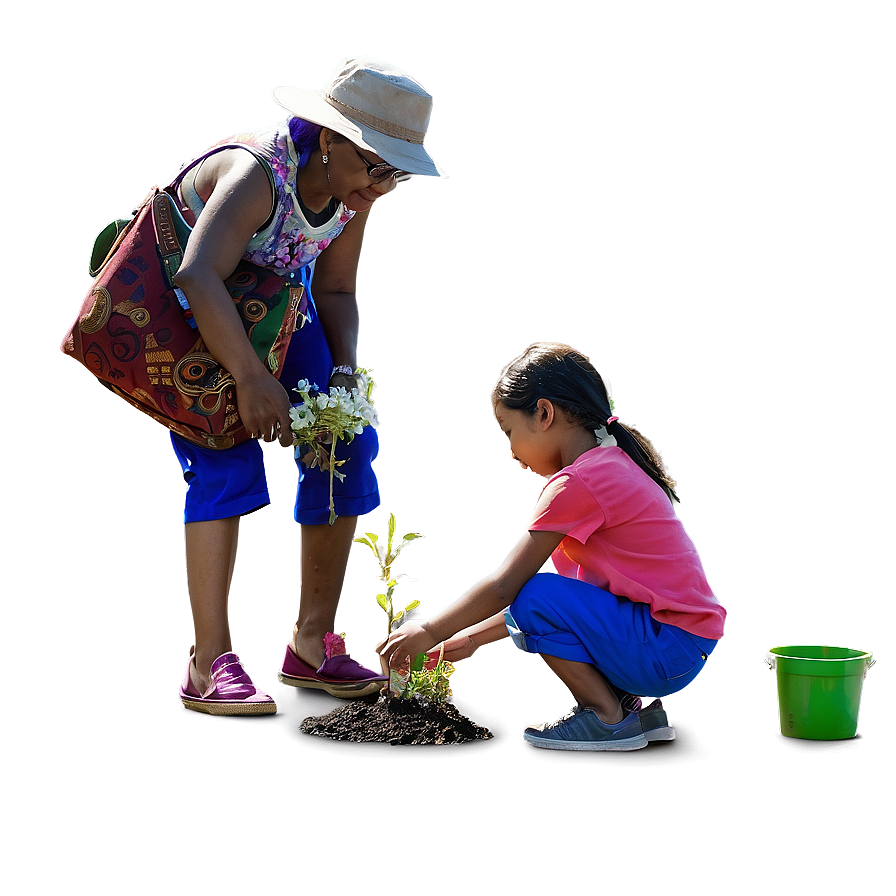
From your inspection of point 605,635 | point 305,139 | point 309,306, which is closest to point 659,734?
point 605,635

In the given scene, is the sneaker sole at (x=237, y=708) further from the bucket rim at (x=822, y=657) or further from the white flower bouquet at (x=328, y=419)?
the bucket rim at (x=822, y=657)

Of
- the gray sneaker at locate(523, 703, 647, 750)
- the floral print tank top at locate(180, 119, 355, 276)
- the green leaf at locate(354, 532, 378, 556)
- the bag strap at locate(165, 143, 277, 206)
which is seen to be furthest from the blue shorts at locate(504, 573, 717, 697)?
the bag strap at locate(165, 143, 277, 206)

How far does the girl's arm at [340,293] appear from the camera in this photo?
305 cm

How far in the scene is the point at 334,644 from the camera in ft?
9.80

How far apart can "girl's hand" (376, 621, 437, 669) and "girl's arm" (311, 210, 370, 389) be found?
0.83m

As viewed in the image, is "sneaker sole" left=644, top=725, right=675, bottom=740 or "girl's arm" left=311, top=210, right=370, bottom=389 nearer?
"sneaker sole" left=644, top=725, right=675, bottom=740

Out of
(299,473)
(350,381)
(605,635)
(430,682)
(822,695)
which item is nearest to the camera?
(605,635)

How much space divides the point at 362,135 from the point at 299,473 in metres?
0.99

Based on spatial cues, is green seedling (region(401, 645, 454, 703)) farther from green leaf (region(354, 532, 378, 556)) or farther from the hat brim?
the hat brim

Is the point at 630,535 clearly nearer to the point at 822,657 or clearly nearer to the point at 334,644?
the point at 822,657

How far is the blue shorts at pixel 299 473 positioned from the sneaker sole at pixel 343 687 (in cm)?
46

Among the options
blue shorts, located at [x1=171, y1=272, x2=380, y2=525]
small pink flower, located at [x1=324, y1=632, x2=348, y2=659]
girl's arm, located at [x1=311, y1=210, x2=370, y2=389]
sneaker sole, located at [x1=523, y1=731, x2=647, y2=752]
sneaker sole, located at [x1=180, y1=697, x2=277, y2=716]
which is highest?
girl's arm, located at [x1=311, y1=210, x2=370, y2=389]

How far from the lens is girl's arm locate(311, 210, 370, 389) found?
3.05 metres

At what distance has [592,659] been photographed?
2.58 meters
